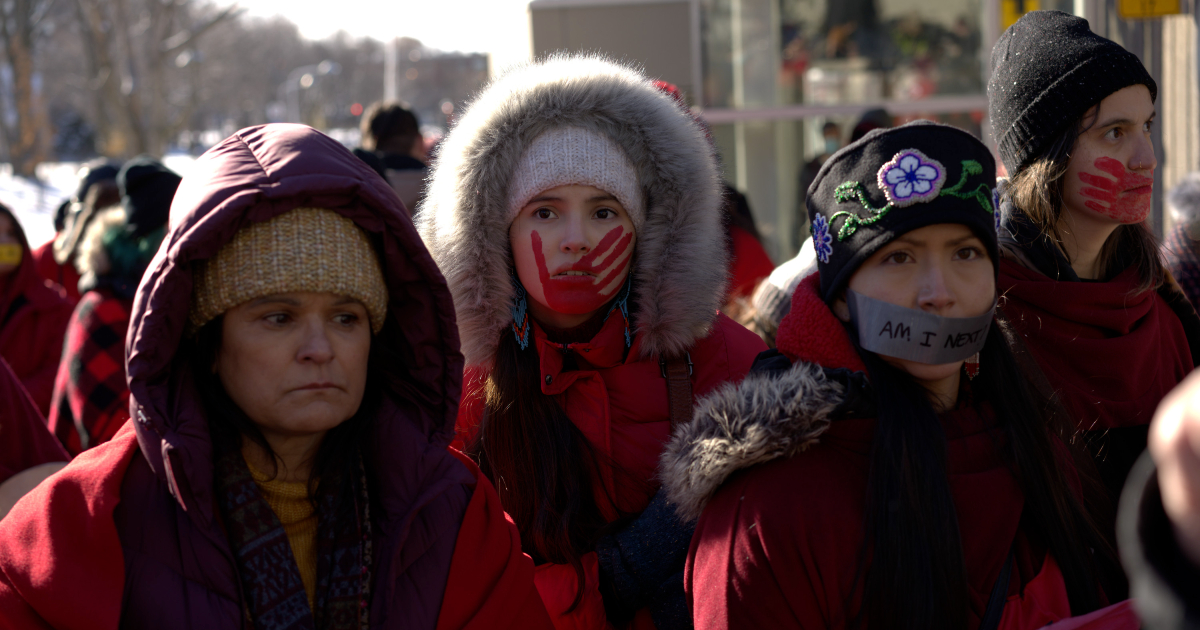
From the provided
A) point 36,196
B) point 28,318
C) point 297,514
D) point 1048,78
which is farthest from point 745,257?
point 36,196

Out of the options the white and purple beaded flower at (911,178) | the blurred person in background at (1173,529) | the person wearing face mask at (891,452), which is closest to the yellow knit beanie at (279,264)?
the person wearing face mask at (891,452)

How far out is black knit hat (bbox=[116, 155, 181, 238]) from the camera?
150 inches

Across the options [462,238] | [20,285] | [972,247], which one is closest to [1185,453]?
[972,247]

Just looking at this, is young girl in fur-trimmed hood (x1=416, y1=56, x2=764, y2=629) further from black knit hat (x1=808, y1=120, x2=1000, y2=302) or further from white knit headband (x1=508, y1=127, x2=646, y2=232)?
black knit hat (x1=808, y1=120, x2=1000, y2=302)

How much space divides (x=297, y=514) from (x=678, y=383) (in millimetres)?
989

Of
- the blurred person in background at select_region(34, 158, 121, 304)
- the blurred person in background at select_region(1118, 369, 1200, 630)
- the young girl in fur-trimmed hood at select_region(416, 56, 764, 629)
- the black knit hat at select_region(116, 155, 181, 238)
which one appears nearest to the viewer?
the blurred person in background at select_region(1118, 369, 1200, 630)

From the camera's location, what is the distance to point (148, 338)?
172cm

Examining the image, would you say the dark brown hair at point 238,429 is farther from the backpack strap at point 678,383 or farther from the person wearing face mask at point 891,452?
the backpack strap at point 678,383

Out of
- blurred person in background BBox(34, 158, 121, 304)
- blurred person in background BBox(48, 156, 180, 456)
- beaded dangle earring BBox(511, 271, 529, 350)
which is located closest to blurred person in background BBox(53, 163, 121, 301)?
blurred person in background BBox(34, 158, 121, 304)

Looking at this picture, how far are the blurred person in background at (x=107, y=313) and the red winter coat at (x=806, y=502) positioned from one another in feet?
7.87

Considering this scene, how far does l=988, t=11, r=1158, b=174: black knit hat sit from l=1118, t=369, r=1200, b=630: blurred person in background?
172 centimetres

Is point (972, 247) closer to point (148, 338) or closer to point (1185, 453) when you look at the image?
point (1185, 453)

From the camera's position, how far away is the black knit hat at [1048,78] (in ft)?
7.75

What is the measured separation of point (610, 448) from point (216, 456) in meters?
0.93
